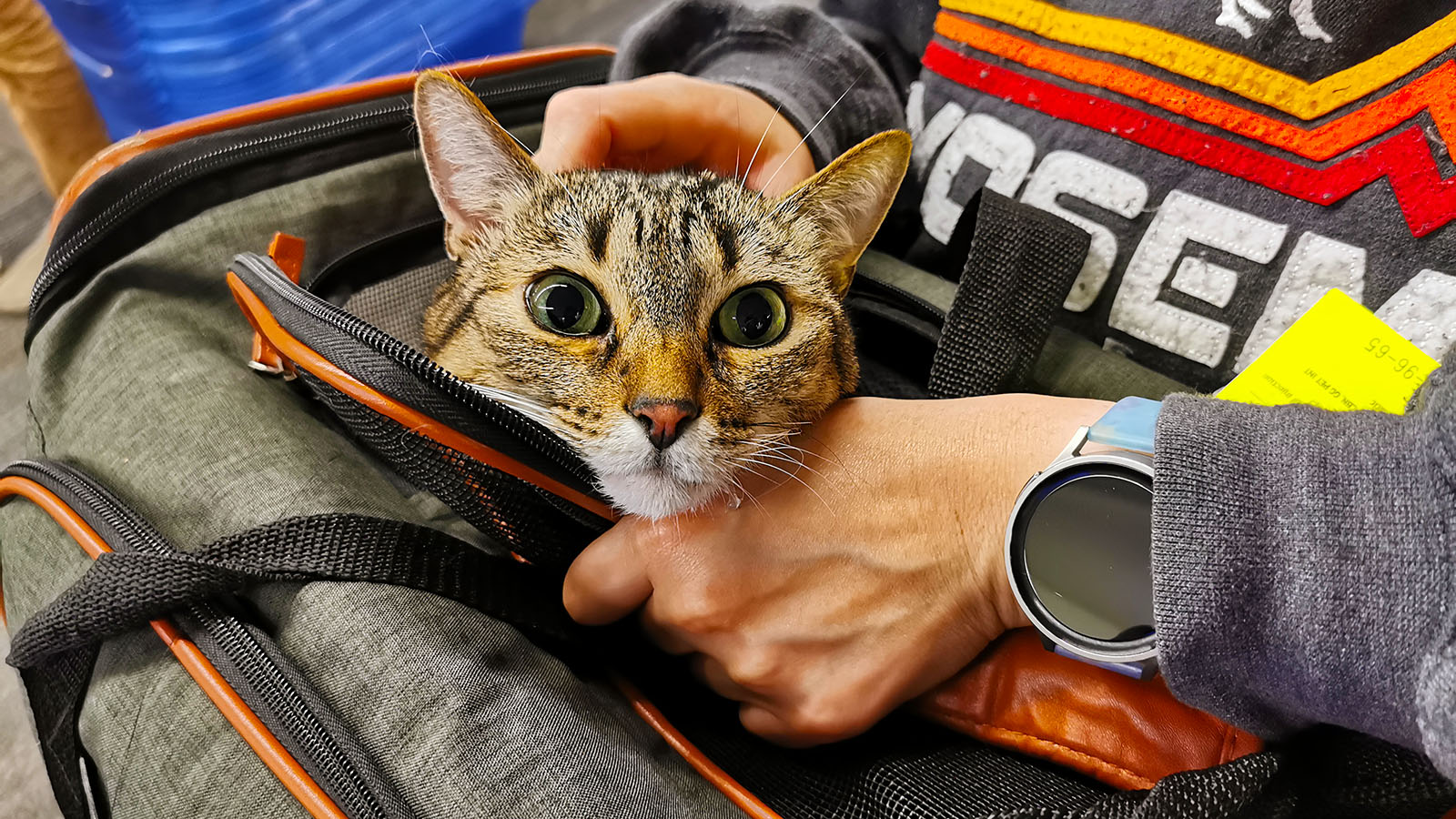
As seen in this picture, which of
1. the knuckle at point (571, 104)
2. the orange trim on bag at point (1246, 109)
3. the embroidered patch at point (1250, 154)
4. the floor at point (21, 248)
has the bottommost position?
the floor at point (21, 248)

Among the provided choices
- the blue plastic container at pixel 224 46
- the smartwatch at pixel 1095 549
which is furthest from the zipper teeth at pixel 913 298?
the blue plastic container at pixel 224 46

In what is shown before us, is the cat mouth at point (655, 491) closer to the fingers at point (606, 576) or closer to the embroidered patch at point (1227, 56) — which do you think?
the fingers at point (606, 576)

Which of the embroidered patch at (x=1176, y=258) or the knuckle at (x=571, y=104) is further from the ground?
the knuckle at (x=571, y=104)

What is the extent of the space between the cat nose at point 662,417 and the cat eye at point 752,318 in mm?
143

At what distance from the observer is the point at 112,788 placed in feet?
2.11

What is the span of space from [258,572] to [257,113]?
61cm

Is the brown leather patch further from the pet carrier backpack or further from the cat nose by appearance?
the cat nose

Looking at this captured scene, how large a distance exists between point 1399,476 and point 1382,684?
13cm

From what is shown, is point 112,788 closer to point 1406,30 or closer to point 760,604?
point 760,604

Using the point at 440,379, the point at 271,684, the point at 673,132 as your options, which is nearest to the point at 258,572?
the point at 271,684

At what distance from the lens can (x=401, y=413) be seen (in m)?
0.62

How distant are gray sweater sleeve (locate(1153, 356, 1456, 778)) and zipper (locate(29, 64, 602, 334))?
93cm

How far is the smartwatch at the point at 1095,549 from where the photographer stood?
636 mm

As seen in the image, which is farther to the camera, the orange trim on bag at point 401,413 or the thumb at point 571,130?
the thumb at point 571,130
